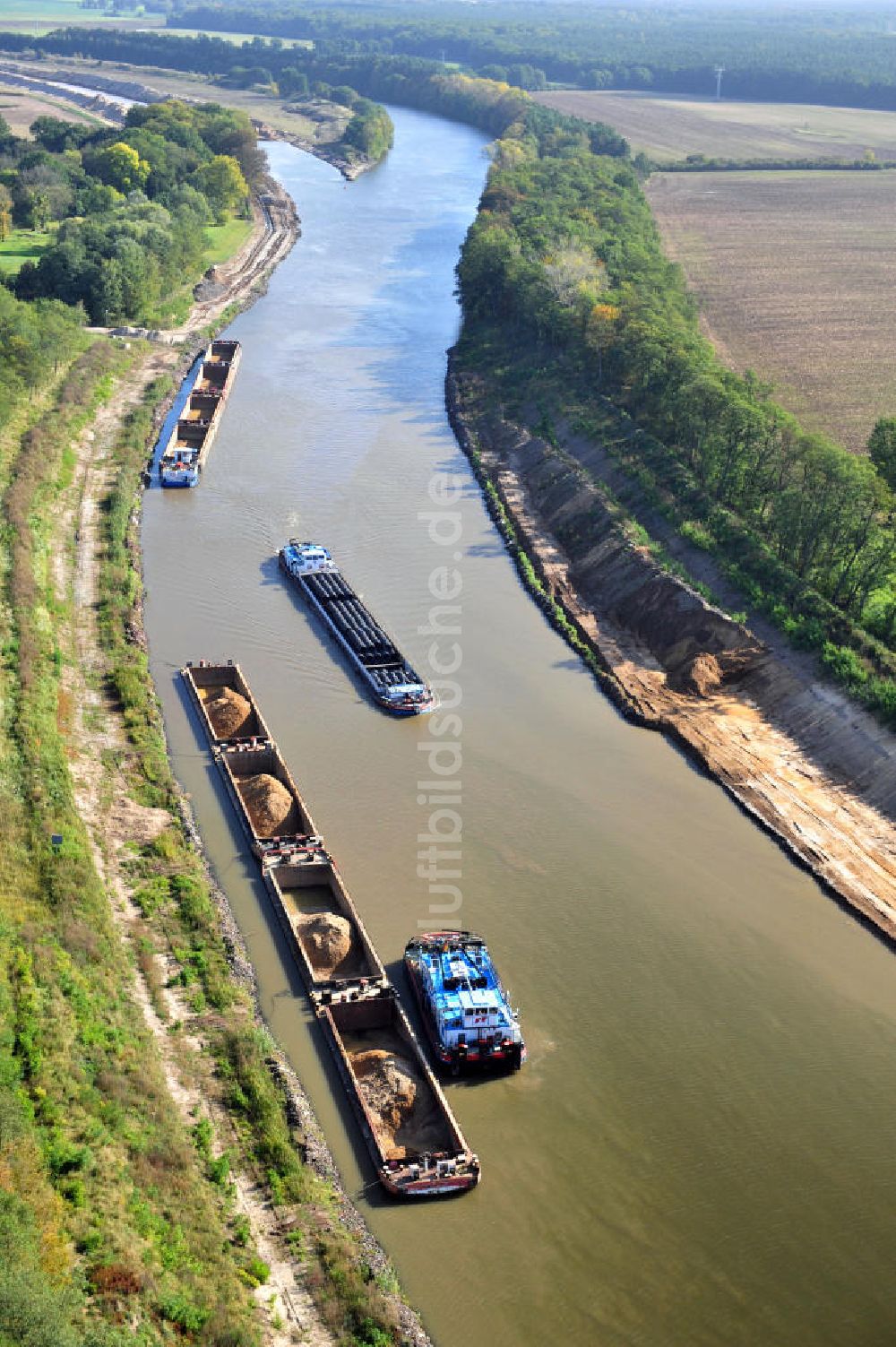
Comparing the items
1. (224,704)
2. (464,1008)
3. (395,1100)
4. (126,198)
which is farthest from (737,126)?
(395,1100)

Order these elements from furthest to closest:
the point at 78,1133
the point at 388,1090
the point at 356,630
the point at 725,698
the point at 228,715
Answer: the point at 356,630
the point at 725,698
the point at 228,715
the point at 388,1090
the point at 78,1133

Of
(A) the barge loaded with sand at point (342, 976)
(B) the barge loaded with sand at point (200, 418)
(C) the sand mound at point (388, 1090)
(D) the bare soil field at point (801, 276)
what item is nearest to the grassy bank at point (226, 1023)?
(A) the barge loaded with sand at point (342, 976)

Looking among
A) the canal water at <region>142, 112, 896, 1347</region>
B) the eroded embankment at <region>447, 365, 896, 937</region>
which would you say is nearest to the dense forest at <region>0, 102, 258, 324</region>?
the canal water at <region>142, 112, 896, 1347</region>

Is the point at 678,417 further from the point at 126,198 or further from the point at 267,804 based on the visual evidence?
the point at 126,198

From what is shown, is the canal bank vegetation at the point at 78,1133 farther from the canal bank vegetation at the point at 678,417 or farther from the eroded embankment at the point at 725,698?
the canal bank vegetation at the point at 678,417

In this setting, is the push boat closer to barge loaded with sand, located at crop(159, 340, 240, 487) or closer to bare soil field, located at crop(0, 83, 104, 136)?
barge loaded with sand, located at crop(159, 340, 240, 487)

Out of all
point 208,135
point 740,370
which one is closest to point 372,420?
point 740,370

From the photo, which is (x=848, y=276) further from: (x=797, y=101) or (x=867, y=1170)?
(x=797, y=101)
